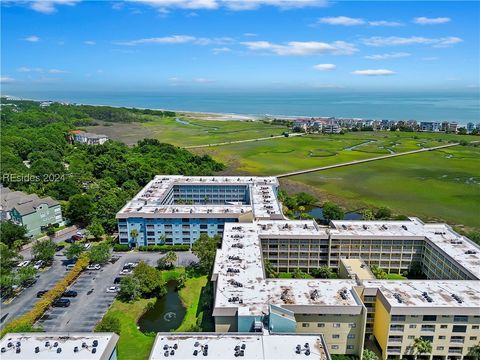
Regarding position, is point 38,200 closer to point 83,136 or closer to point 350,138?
point 83,136

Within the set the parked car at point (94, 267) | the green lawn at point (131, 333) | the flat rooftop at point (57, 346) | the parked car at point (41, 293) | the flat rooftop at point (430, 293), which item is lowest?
the green lawn at point (131, 333)

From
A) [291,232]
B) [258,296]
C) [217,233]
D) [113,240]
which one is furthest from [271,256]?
[113,240]

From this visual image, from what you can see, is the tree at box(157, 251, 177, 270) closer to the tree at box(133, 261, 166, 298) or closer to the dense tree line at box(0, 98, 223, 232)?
the tree at box(133, 261, 166, 298)

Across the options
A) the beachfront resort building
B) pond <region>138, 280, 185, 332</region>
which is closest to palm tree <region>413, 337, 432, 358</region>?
the beachfront resort building

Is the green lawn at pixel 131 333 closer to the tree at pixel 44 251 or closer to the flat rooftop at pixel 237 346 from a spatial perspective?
the flat rooftop at pixel 237 346

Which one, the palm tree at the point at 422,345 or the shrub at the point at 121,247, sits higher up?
the palm tree at the point at 422,345

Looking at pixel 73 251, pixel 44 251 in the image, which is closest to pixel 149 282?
pixel 73 251

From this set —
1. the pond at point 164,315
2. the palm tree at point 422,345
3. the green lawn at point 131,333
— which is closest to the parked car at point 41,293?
the green lawn at point 131,333

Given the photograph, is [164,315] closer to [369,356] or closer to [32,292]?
[32,292]
